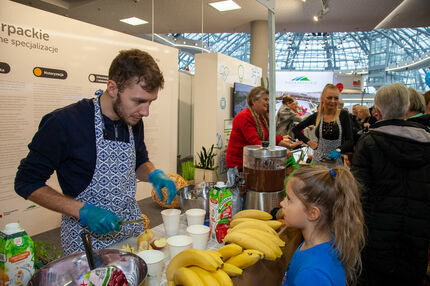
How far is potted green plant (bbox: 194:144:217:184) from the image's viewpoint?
561cm

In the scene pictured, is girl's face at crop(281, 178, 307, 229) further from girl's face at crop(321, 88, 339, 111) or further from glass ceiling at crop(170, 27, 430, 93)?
glass ceiling at crop(170, 27, 430, 93)

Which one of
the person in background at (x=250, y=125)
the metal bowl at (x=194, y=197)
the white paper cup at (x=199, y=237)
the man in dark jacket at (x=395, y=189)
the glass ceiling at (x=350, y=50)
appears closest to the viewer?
the white paper cup at (x=199, y=237)

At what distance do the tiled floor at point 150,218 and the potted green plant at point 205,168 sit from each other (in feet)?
3.49

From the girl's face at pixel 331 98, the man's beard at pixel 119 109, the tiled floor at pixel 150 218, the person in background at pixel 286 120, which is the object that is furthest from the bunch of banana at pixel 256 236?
the person in background at pixel 286 120

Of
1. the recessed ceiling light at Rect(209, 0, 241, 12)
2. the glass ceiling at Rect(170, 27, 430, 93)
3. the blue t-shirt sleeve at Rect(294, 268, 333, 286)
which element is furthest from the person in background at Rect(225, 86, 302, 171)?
the glass ceiling at Rect(170, 27, 430, 93)

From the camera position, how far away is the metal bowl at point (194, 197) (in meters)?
1.71

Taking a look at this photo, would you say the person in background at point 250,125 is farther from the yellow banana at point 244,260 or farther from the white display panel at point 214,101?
the white display panel at point 214,101

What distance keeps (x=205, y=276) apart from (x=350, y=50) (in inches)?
1191

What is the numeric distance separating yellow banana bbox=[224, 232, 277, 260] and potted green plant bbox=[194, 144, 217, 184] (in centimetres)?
428

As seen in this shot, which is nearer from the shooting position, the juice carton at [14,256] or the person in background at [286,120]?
the juice carton at [14,256]

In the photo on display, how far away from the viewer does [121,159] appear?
153 centimetres

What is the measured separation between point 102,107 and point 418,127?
6.93ft

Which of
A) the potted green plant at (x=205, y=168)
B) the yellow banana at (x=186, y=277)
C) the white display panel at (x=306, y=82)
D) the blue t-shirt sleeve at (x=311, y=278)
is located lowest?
the potted green plant at (x=205, y=168)

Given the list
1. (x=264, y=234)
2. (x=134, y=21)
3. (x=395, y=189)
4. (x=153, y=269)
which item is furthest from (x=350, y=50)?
(x=153, y=269)
